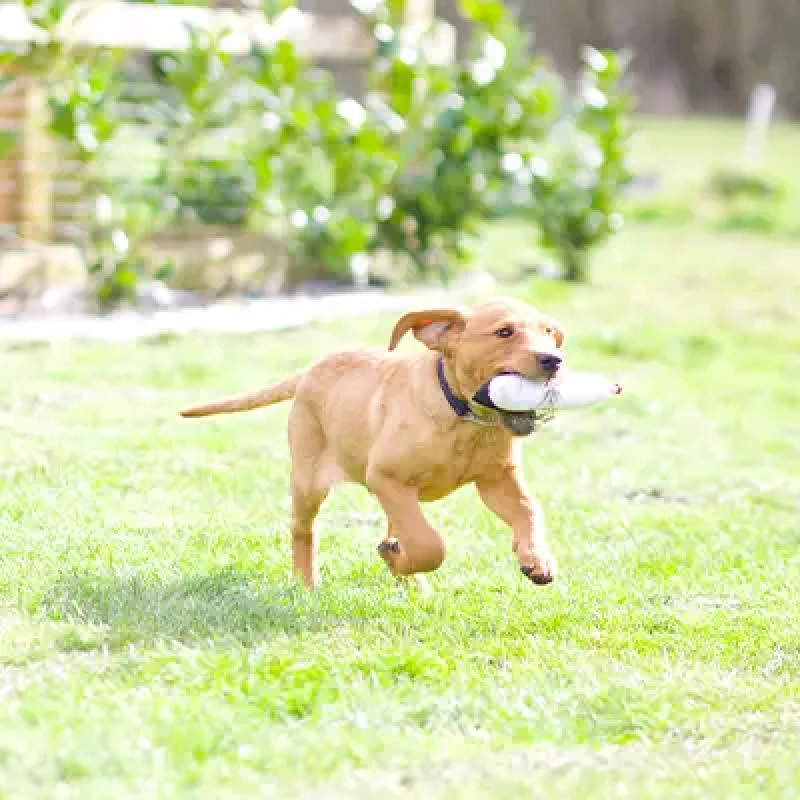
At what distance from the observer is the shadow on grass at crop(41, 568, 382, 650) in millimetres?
3938

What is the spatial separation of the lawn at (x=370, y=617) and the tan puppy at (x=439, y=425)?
0.72ft

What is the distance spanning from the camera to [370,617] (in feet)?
13.7

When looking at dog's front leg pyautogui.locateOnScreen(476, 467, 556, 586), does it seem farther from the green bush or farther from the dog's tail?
the green bush

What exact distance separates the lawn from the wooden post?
1441mm

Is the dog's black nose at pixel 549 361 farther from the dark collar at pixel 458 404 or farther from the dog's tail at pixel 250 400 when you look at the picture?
the dog's tail at pixel 250 400

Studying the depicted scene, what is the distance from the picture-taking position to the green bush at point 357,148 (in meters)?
8.53

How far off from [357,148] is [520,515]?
17.9ft

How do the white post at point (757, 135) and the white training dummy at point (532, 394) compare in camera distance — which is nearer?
the white training dummy at point (532, 394)

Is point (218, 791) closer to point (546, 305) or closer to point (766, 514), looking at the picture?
point (766, 514)

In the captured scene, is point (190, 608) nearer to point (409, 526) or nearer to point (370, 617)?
point (370, 617)

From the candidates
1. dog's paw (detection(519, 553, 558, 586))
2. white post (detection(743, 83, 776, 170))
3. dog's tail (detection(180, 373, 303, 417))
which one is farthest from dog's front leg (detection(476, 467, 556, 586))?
white post (detection(743, 83, 776, 170))

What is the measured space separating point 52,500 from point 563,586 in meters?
1.55

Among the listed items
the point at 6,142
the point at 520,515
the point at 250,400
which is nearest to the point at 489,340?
the point at 520,515

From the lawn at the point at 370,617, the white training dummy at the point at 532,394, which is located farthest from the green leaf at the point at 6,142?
the white training dummy at the point at 532,394
